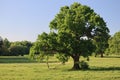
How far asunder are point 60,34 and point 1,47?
101851mm

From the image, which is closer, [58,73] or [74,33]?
[58,73]

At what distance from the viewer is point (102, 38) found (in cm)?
5269

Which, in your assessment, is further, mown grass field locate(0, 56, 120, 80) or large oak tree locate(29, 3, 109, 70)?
large oak tree locate(29, 3, 109, 70)

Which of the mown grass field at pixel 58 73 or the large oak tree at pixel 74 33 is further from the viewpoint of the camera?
the large oak tree at pixel 74 33

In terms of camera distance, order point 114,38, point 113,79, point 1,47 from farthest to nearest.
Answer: point 1,47 < point 114,38 < point 113,79

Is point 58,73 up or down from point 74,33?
down

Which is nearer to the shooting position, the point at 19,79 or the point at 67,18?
the point at 19,79

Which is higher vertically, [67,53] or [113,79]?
[67,53]

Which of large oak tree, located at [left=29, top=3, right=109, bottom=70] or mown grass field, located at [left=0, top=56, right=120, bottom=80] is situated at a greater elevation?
large oak tree, located at [left=29, top=3, right=109, bottom=70]

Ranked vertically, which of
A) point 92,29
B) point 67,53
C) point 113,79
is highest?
point 92,29

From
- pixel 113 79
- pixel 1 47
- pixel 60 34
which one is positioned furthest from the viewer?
pixel 1 47

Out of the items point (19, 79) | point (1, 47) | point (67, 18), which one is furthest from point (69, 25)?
point (1, 47)

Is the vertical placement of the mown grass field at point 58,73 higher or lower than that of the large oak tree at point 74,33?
lower

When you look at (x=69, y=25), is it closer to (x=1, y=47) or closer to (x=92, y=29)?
(x=92, y=29)
